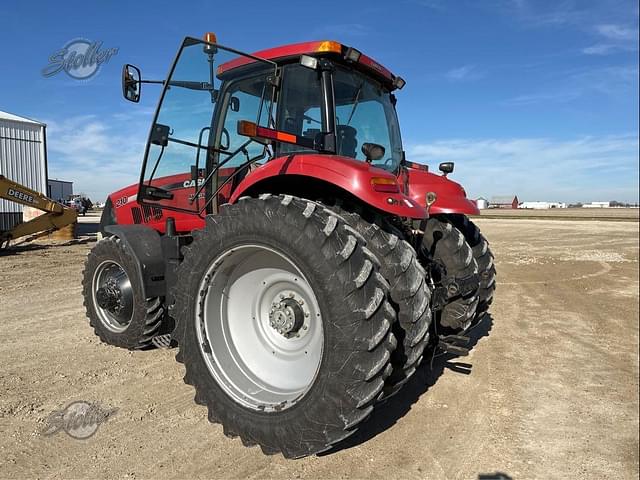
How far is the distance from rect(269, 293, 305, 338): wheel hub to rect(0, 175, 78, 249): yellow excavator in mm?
11254

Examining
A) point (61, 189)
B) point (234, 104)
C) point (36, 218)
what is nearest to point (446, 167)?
point (234, 104)

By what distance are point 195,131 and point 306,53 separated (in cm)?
118

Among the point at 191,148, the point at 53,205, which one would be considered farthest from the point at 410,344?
the point at 53,205

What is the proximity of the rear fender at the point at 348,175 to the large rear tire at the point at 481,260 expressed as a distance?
1589mm

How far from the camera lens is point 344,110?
3334 mm

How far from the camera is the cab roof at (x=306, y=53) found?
2.99 metres

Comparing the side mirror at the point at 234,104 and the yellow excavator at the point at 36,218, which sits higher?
the side mirror at the point at 234,104

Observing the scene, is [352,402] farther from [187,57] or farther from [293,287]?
[187,57]

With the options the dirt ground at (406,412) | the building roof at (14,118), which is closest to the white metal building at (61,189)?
the building roof at (14,118)

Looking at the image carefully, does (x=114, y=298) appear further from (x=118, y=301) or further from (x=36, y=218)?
(x=36, y=218)

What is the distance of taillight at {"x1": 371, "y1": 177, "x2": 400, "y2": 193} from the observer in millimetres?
2471

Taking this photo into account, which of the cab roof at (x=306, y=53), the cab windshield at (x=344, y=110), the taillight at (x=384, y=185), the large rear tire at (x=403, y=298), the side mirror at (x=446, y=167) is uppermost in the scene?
the cab roof at (x=306, y=53)

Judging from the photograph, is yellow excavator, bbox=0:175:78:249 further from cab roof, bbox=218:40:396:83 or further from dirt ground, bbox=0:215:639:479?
cab roof, bbox=218:40:396:83

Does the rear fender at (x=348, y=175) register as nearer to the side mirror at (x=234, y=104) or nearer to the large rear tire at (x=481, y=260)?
the side mirror at (x=234, y=104)
